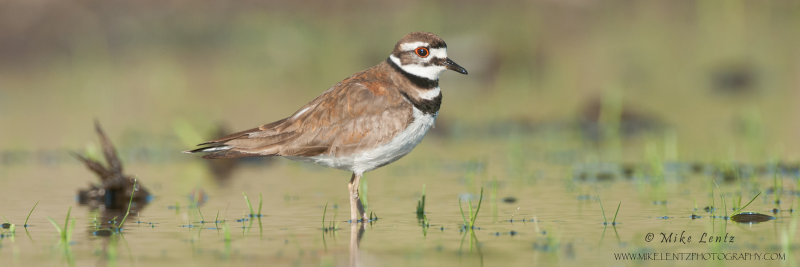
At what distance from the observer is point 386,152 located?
993 cm

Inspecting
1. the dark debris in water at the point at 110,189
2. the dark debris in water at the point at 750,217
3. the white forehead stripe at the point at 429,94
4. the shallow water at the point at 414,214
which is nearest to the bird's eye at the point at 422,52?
the white forehead stripe at the point at 429,94

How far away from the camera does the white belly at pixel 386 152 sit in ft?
32.4

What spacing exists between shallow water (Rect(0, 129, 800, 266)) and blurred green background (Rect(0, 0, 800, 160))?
1.70m

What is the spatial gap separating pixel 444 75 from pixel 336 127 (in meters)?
15.6

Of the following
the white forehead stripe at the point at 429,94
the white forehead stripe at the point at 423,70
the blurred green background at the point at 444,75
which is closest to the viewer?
the white forehead stripe at the point at 429,94

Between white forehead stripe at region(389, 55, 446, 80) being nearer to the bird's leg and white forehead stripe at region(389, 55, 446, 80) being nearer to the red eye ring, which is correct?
the red eye ring

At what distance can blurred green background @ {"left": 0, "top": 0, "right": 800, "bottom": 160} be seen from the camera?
1775 cm

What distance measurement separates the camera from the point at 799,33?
29.8 meters

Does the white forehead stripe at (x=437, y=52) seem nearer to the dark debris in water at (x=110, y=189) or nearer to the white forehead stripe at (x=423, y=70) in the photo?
the white forehead stripe at (x=423, y=70)

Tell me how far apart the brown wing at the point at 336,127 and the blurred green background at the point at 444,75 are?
441 centimetres

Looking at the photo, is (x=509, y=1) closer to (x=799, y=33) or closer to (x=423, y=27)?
(x=423, y=27)

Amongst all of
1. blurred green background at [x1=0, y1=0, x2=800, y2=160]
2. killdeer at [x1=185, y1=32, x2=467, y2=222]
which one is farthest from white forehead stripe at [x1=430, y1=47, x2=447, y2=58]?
blurred green background at [x1=0, y1=0, x2=800, y2=160]

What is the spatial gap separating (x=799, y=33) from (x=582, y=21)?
21.7 ft

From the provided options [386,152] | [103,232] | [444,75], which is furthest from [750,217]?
[444,75]
